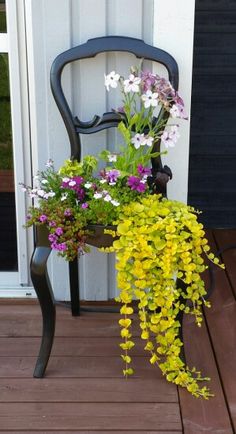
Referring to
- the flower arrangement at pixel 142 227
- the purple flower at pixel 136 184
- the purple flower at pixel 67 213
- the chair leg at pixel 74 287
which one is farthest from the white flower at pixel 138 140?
the chair leg at pixel 74 287

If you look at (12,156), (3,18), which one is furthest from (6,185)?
(3,18)

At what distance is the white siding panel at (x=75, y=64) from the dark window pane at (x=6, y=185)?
0.13 m

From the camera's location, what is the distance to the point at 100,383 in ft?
6.90

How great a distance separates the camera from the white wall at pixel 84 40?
2.34 m

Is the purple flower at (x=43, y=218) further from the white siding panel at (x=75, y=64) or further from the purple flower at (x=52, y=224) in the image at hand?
the white siding panel at (x=75, y=64)

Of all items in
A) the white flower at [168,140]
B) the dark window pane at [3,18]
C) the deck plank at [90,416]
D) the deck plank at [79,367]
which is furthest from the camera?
the dark window pane at [3,18]

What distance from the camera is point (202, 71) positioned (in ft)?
11.0

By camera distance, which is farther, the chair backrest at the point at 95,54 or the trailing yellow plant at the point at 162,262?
the chair backrest at the point at 95,54

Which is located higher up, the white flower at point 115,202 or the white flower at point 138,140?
the white flower at point 138,140

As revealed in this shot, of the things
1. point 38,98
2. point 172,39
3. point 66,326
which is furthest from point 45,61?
point 66,326

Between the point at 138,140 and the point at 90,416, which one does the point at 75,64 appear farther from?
the point at 90,416

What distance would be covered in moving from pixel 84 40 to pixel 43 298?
1023mm

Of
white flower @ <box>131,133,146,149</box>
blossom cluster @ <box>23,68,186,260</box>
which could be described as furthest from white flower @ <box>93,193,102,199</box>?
white flower @ <box>131,133,146,149</box>

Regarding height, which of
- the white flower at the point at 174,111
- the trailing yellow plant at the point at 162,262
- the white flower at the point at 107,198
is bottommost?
the trailing yellow plant at the point at 162,262
